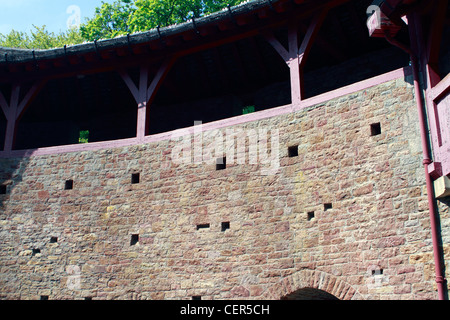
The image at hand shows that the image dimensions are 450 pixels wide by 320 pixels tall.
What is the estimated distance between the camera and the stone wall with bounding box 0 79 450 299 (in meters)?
9.57

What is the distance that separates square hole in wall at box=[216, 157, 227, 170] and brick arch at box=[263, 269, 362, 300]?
111 inches

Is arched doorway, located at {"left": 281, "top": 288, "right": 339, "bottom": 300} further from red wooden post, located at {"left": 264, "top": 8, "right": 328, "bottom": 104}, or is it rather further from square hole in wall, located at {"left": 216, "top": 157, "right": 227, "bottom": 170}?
red wooden post, located at {"left": 264, "top": 8, "right": 328, "bottom": 104}

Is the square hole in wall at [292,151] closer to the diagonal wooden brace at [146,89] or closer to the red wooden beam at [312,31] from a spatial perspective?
the red wooden beam at [312,31]

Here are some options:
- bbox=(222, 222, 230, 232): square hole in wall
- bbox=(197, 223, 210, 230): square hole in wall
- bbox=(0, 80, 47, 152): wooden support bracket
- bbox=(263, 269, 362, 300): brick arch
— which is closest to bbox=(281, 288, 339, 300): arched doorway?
bbox=(263, 269, 362, 300): brick arch

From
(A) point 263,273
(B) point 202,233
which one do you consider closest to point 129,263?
(B) point 202,233

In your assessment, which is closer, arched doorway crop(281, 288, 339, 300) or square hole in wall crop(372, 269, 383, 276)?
square hole in wall crop(372, 269, 383, 276)

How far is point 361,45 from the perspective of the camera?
13.4 m

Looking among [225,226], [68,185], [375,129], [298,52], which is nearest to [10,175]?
[68,185]

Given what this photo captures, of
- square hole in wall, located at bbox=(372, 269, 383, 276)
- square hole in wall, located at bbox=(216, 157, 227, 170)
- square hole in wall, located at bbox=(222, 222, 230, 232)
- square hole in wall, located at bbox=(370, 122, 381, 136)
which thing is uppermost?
square hole in wall, located at bbox=(370, 122, 381, 136)

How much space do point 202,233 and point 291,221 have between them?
75.8 inches

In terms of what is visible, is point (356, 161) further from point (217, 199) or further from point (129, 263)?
point (129, 263)

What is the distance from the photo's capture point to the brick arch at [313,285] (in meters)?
9.73

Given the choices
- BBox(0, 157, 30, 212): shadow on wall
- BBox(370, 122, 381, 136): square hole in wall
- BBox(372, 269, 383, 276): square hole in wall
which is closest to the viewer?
BBox(372, 269, 383, 276): square hole in wall

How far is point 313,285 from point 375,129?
9.73 ft
